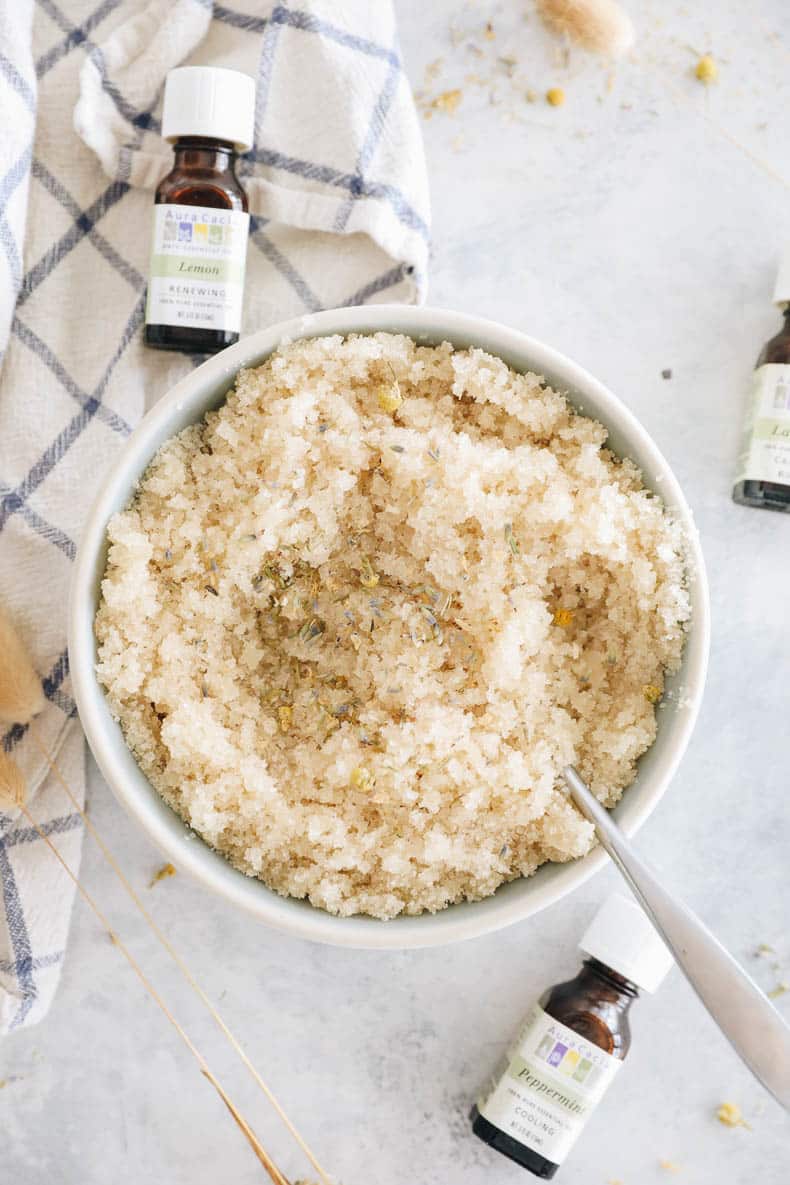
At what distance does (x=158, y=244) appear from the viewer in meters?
1.24

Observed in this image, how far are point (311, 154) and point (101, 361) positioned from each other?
1.26ft

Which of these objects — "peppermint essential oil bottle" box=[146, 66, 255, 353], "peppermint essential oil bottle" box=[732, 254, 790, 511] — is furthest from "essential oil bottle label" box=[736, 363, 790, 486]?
"peppermint essential oil bottle" box=[146, 66, 255, 353]

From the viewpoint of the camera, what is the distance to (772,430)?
4.36 feet

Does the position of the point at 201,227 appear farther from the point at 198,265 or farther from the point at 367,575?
the point at 367,575

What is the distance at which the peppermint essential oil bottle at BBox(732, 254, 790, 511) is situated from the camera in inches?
52.4

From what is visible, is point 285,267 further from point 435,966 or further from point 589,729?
point 435,966

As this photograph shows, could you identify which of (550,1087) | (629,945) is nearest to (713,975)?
(629,945)

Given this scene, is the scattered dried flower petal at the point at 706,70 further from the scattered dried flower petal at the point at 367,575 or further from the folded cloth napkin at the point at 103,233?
the scattered dried flower petal at the point at 367,575

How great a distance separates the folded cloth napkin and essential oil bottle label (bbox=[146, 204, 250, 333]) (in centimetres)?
11

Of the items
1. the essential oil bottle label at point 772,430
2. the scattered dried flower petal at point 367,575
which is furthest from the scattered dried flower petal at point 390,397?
the essential oil bottle label at point 772,430

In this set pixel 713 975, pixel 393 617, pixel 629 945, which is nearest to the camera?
pixel 713 975

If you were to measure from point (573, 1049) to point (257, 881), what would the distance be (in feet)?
1.58

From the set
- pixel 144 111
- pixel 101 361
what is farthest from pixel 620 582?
pixel 144 111

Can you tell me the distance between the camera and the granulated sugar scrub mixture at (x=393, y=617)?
107 cm
